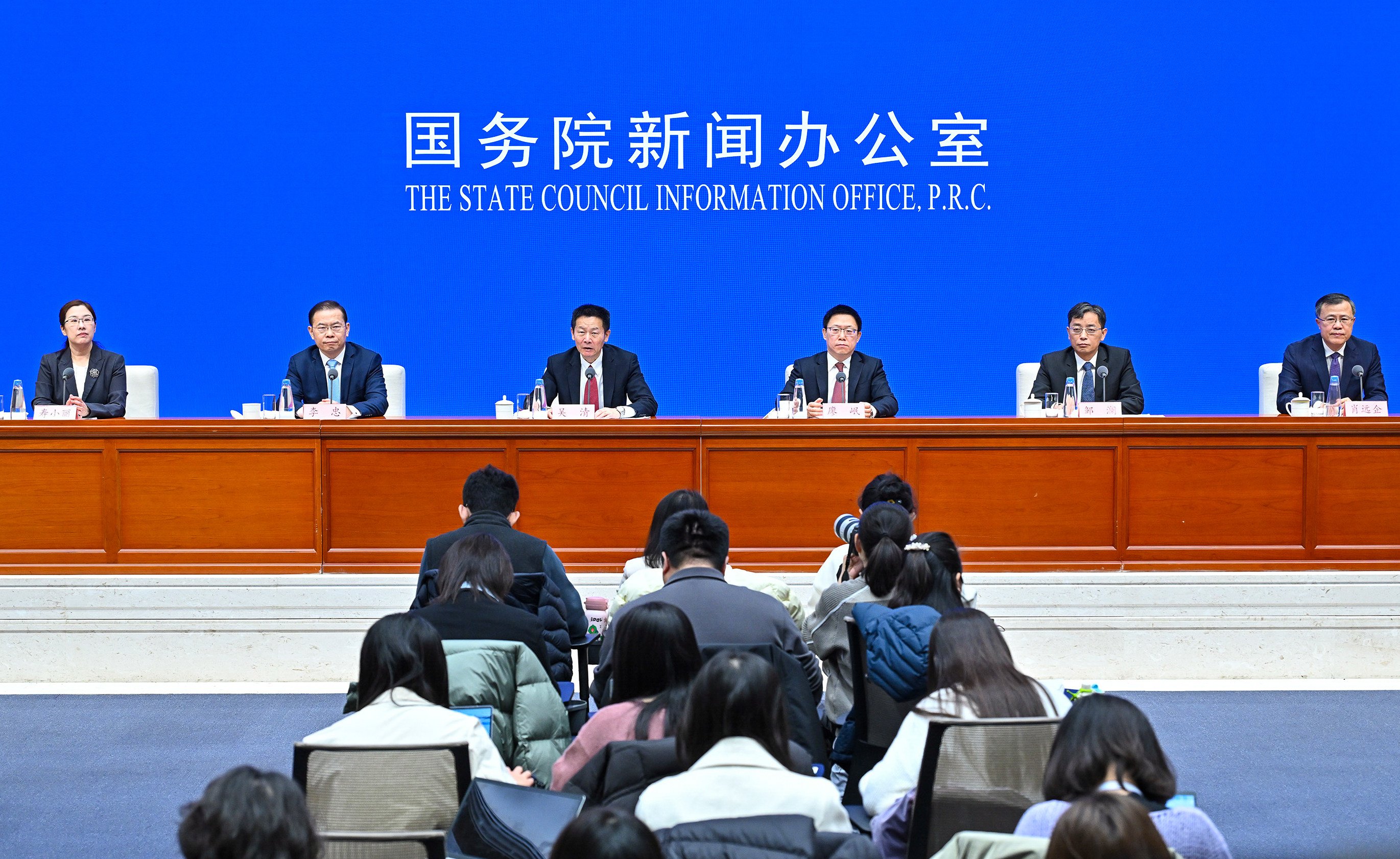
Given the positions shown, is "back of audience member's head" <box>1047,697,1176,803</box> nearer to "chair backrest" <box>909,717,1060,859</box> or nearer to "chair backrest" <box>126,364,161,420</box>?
"chair backrest" <box>909,717,1060,859</box>

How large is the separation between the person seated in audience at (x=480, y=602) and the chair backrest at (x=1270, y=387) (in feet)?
13.4

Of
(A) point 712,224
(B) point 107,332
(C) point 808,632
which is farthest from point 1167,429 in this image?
(B) point 107,332

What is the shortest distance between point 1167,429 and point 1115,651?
89 cm

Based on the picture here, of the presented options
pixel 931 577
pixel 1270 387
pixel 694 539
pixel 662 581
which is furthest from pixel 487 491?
pixel 1270 387

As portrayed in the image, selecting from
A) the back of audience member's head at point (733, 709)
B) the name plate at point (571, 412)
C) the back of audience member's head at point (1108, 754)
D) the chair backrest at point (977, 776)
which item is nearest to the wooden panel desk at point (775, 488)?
the name plate at point (571, 412)

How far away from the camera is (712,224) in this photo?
6.98 m

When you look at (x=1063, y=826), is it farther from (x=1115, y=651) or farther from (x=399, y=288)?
(x=399, y=288)

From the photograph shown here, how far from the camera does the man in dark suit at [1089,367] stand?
5.50 m

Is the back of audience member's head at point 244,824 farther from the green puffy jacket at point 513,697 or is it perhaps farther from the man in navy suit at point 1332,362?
the man in navy suit at point 1332,362

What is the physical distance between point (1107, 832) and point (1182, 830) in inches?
14.5

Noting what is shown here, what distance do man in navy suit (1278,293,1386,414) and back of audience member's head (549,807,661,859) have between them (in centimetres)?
507

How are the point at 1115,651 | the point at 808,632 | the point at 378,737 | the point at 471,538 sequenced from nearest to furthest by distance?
the point at 378,737
the point at 471,538
the point at 808,632
the point at 1115,651

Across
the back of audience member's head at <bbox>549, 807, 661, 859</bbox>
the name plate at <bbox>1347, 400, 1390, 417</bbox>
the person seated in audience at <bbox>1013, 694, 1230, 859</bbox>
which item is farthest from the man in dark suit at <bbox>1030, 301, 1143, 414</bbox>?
the back of audience member's head at <bbox>549, 807, 661, 859</bbox>

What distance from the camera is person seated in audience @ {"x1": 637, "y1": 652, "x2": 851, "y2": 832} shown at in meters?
1.72
